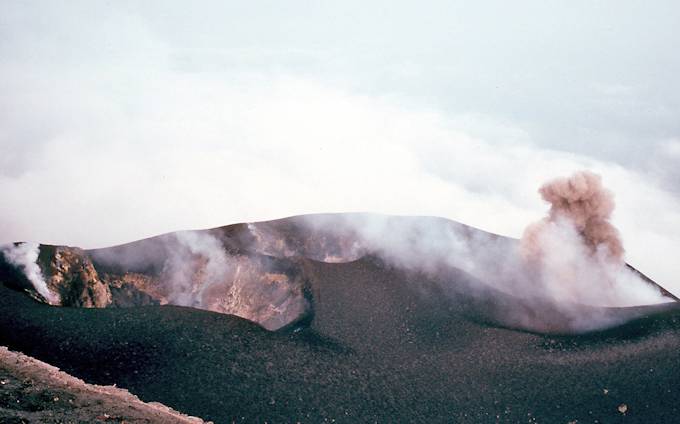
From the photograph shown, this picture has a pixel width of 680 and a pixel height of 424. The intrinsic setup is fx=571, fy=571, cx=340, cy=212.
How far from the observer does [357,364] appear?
58.8ft

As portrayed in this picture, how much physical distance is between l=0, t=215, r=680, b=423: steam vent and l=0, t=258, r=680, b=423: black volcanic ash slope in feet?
0.16

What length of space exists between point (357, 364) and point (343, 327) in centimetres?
195

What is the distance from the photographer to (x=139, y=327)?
17625mm

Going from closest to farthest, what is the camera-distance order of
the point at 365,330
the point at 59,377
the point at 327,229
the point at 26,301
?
the point at 59,377 < the point at 26,301 < the point at 365,330 < the point at 327,229

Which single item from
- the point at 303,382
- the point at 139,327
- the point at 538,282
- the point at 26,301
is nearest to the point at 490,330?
the point at 538,282

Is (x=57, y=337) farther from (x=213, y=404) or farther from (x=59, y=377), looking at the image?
(x=213, y=404)

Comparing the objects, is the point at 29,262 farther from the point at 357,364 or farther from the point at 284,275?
the point at 357,364

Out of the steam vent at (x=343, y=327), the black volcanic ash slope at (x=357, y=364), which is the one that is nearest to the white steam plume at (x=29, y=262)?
the steam vent at (x=343, y=327)

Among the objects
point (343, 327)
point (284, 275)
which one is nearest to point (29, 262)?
point (284, 275)

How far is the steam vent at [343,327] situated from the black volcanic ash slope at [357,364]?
5 centimetres

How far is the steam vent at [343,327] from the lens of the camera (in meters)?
16.5

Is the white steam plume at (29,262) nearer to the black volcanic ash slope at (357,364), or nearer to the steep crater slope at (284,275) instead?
the steep crater slope at (284,275)

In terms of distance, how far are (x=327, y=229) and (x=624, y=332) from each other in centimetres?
1282

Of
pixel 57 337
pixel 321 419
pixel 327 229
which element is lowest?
pixel 321 419
